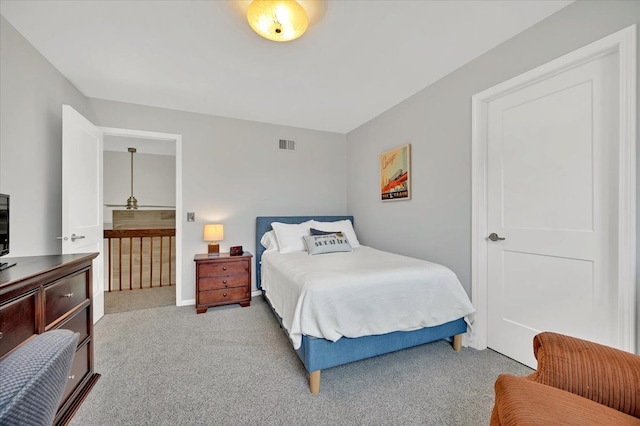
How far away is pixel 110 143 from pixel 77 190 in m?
2.77

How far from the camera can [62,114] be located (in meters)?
2.29

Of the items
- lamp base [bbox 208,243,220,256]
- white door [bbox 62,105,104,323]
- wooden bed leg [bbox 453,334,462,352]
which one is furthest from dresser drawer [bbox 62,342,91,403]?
wooden bed leg [bbox 453,334,462,352]

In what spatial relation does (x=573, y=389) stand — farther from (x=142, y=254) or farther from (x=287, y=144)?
(x=142, y=254)

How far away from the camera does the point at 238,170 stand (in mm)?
3654

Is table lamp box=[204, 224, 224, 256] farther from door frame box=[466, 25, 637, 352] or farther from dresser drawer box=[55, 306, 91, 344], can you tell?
door frame box=[466, 25, 637, 352]

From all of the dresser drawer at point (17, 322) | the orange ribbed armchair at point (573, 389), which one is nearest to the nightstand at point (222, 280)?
the dresser drawer at point (17, 322)

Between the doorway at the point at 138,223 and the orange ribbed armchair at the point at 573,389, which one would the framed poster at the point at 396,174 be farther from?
the doorway at the point at 138,223

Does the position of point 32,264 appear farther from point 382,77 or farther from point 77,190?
point 382,77

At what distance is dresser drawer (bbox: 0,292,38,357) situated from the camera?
1.04 m

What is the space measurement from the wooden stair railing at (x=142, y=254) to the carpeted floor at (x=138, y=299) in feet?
0.87

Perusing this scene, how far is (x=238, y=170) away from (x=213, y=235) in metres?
0.95

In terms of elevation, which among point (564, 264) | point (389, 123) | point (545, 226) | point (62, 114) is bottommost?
point (564, 264)

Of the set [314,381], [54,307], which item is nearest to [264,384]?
[314,381]

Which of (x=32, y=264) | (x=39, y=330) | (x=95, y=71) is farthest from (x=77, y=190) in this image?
(x=39, y=330)
